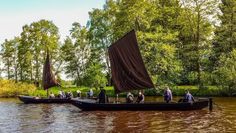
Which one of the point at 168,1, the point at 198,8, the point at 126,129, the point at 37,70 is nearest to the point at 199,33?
the point at 198,8

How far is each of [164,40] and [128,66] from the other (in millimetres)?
28344

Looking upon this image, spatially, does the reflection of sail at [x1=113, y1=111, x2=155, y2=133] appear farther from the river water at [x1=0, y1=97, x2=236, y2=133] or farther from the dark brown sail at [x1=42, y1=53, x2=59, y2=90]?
the dark brown sail at [x1=42, y1=53, x2=59, y2=90]

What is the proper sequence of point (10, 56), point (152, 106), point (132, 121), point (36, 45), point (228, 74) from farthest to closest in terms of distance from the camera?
point (10, 56)
point (36, 45)
point (228, 74)
point (152, 106)
point (132, 121)

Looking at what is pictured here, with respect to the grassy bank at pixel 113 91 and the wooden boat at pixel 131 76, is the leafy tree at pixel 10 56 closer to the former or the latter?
the grassy bank at pixel 113 91

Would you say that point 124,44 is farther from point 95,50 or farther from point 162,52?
point 95,50

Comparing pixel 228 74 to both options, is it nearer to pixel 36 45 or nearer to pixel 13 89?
pixel 13 89

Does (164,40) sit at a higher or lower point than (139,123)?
higher

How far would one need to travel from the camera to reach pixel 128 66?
39.2m

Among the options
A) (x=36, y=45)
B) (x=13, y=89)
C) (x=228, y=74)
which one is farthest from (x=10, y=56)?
(x=228, y=74)

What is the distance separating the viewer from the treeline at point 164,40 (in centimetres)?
6456

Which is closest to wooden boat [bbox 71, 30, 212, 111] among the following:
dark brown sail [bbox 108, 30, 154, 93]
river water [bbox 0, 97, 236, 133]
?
dark brown sail [bbox 108, 30, 154, 93]

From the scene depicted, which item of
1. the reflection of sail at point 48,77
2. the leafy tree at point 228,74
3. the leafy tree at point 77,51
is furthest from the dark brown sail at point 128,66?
the leafy tree at point 77,51

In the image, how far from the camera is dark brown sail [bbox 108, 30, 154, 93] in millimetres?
38219

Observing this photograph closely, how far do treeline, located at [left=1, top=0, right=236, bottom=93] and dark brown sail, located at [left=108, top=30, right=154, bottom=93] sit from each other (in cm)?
2270
